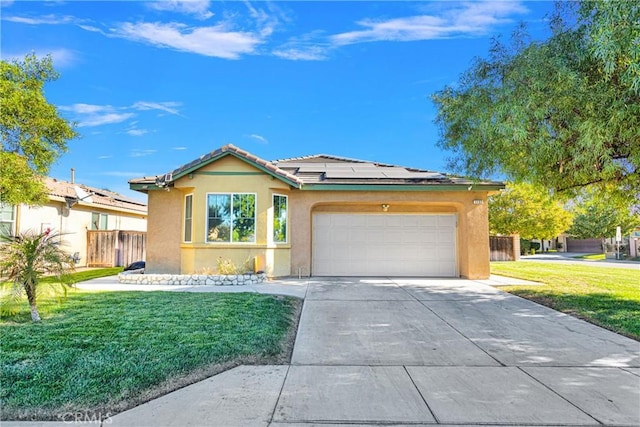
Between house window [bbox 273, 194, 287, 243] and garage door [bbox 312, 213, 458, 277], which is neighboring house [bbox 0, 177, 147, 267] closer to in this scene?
house window [bbox 273, 194, 287, 243]

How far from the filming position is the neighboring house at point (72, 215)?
45.5 feet

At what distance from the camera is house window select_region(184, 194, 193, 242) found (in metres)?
12.4

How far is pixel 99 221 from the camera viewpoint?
18.7 m

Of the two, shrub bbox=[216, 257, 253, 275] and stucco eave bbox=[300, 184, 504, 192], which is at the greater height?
stucco eave bbox=[300, 184, 504, 192]

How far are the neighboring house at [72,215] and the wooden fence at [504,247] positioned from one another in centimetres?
2362

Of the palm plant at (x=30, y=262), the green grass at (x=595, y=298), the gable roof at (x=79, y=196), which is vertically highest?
the gable roof at (x=79, y=196)

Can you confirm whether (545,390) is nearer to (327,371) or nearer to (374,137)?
(327,371)

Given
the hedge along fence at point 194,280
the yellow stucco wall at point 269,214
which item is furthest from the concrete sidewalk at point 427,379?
the yellow stucco wall at point 269,214

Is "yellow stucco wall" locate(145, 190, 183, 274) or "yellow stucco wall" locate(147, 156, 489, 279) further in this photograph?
"yellow stucco wall" locate(145, 190, 183, 274)

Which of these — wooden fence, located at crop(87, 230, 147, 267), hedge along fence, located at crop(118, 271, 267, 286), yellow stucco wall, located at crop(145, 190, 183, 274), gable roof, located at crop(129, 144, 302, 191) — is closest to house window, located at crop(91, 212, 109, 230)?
wooden fence, located at crop(87, 230, 147, 267)

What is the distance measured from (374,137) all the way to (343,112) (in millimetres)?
3479

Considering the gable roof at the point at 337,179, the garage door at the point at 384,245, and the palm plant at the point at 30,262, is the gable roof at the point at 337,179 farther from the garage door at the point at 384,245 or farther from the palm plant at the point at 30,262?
the palm plant at the point at 30,262

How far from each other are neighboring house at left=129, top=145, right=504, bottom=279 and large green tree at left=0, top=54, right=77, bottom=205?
258 cm

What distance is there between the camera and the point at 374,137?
23.1 metres
